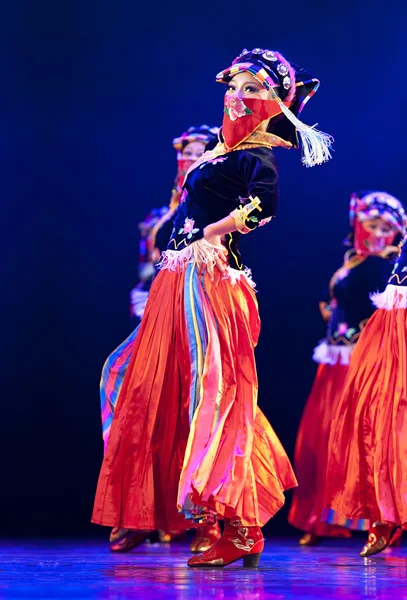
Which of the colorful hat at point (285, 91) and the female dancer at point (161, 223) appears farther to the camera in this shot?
the female dancer at point (161, 223)

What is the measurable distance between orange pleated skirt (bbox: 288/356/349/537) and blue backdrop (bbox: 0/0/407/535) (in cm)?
57

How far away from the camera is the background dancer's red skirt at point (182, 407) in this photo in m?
3.35

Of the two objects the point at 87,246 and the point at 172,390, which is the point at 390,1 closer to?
the point at 87,246

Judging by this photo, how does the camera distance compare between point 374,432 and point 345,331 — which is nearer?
point 374,432

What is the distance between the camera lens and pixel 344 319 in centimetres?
532

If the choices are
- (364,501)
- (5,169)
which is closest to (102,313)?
(5,169)

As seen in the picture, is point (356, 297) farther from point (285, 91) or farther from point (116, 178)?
point (285, 91)

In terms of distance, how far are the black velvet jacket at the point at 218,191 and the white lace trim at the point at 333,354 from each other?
1.79 m

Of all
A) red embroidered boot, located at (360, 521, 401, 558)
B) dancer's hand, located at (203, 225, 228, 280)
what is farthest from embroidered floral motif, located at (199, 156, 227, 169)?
red embroidered boot, located at (360, 521, 401, 558)

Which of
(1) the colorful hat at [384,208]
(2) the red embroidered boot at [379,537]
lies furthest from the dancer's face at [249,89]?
(1) the colorful hat at [384,208]

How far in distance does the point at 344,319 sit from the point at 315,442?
61cm

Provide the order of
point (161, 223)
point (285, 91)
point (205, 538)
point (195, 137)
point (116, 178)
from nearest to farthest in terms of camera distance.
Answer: point (285, 91)
point (205, 538)
point (195, 137)
point (161, 223)
point (116, 178)

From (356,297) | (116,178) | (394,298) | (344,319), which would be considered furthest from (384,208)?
(116,178)

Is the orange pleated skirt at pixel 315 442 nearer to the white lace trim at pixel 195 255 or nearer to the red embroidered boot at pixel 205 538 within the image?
Answer: the red embroidered boot at pixel 205 538
